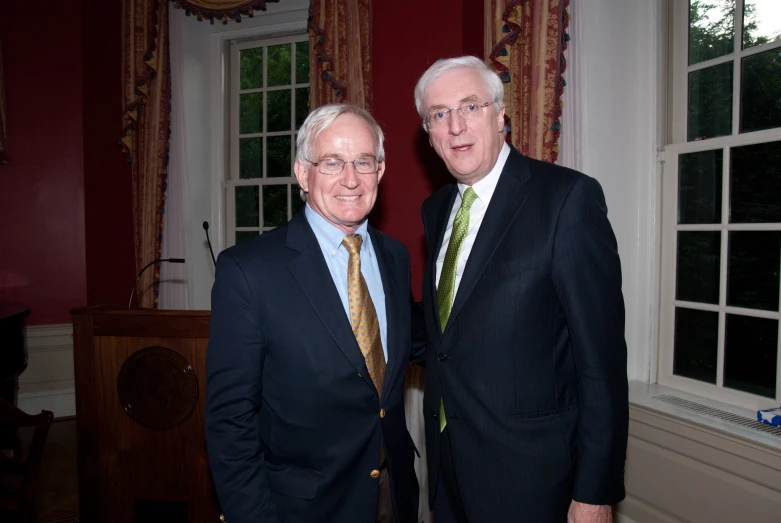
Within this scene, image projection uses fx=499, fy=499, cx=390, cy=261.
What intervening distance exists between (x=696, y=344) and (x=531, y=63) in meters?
1.64

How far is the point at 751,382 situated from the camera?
2236 millimetres

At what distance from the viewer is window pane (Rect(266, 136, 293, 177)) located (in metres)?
4.44

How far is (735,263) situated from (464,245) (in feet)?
5.15

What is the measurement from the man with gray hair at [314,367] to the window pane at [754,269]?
1712mm

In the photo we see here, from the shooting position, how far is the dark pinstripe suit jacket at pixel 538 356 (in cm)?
128

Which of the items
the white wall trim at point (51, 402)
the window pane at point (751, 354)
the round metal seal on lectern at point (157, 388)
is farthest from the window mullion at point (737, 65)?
the white wall trim at point (51, 402)

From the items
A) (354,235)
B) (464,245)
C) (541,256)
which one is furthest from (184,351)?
(541,256)

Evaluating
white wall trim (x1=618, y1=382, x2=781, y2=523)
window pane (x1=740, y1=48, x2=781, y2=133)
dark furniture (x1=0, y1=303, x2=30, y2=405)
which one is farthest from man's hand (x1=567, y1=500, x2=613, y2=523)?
dark furniture (x1=0, y1=303, x2=30, y2=405)

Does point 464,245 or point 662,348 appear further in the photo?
point 662,348

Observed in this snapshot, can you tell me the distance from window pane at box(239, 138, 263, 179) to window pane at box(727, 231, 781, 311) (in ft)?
11.9

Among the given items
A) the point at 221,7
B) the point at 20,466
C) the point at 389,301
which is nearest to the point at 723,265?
the point at 389,301

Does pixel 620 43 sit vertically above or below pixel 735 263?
above

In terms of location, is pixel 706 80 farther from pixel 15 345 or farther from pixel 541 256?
pixel 15 345

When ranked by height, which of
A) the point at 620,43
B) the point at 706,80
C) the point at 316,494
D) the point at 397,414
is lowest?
the point at 316,494
